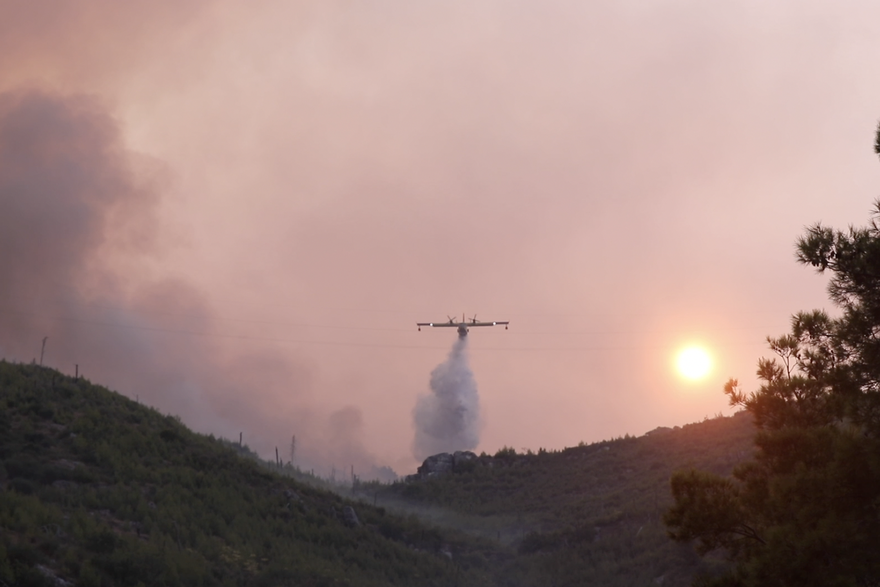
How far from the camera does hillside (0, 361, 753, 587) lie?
4353 cm

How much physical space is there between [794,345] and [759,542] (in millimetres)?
5213

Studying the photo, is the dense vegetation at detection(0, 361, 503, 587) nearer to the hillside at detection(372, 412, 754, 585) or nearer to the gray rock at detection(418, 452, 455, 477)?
the hillside at detection(372, 412, 754, 585)

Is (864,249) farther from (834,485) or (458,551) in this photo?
(458,551)

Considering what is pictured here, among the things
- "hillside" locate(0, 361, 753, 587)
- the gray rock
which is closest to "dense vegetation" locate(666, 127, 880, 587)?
"hillside" locate(0, 361, 753, 587)

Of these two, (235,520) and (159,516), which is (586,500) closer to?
(235,520)

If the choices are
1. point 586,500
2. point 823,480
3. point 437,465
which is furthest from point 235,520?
point 437,465

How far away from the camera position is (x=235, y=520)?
184 feet

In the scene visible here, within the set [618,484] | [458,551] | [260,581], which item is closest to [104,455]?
[260,581]

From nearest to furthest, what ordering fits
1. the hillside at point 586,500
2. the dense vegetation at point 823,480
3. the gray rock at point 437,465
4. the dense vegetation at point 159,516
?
the dense vegetation at point 823,480
the dense vegetation at point 159,516
the hillside at point 586,500
the gray rock at point 437,465

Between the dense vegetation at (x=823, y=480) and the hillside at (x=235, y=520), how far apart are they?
2783 cm

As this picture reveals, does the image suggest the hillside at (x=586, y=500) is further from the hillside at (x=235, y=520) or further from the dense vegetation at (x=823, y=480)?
the dense vegetation at (x=823, y=480)

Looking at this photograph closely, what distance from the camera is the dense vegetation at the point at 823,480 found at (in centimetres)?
1927

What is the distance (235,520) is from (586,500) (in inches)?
1307

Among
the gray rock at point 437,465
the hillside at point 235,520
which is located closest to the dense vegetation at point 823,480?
the hillside at point 235,520
